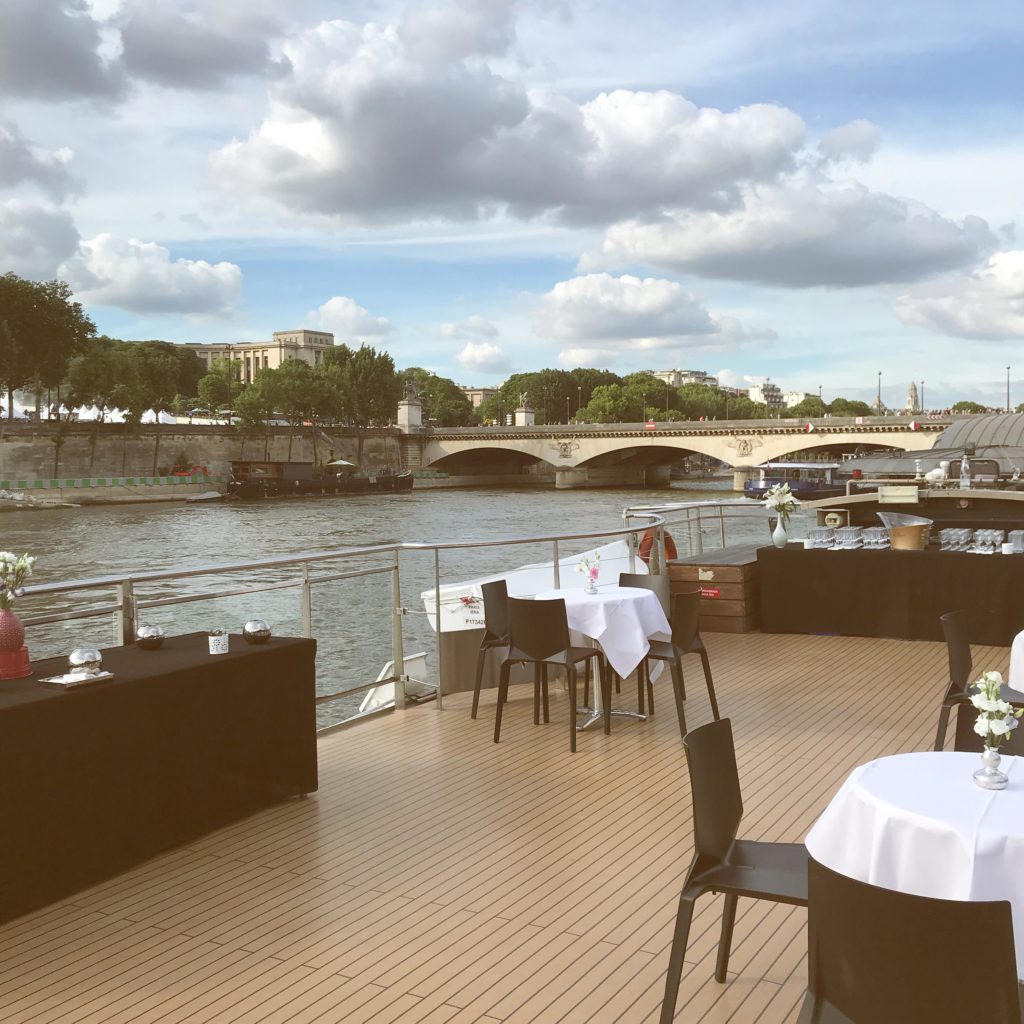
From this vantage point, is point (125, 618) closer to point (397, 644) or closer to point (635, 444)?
point (397, 644)

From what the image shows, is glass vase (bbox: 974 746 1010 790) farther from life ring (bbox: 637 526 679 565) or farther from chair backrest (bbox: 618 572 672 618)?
life ring (bbox: 637 526 679 565)

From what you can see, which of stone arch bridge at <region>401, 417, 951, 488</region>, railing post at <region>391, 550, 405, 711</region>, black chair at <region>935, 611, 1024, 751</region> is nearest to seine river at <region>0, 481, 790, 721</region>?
railing post at <region>391, 550, 405, 711</region>

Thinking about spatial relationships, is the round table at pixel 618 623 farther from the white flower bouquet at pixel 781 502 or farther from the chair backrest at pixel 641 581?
the white flower bouquet at pixel 781 502

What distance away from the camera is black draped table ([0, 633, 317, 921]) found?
380 centimetres

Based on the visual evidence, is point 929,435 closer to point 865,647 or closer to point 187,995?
point 865,647

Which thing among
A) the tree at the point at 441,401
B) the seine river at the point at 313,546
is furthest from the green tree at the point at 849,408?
the seine river at the point at 313,546

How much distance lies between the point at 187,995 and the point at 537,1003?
3.45 ft

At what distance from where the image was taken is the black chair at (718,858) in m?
2.83

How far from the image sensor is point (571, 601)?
249 inches

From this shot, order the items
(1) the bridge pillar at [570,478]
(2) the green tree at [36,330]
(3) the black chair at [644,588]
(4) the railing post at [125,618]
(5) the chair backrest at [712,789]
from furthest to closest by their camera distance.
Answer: (1) the bridge pillar at [570,478] < (2) the green tree at [36,330] < (3) the black chair at [644,588] < (4) the railing post at [125,618] < (5) the chair backrest at [712,789]

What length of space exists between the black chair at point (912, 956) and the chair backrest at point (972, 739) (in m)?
1.44

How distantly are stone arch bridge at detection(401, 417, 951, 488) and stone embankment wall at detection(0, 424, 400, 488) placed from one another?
440cm

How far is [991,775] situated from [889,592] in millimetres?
6525

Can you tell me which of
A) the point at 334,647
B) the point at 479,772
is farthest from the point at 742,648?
the point at 334,647
